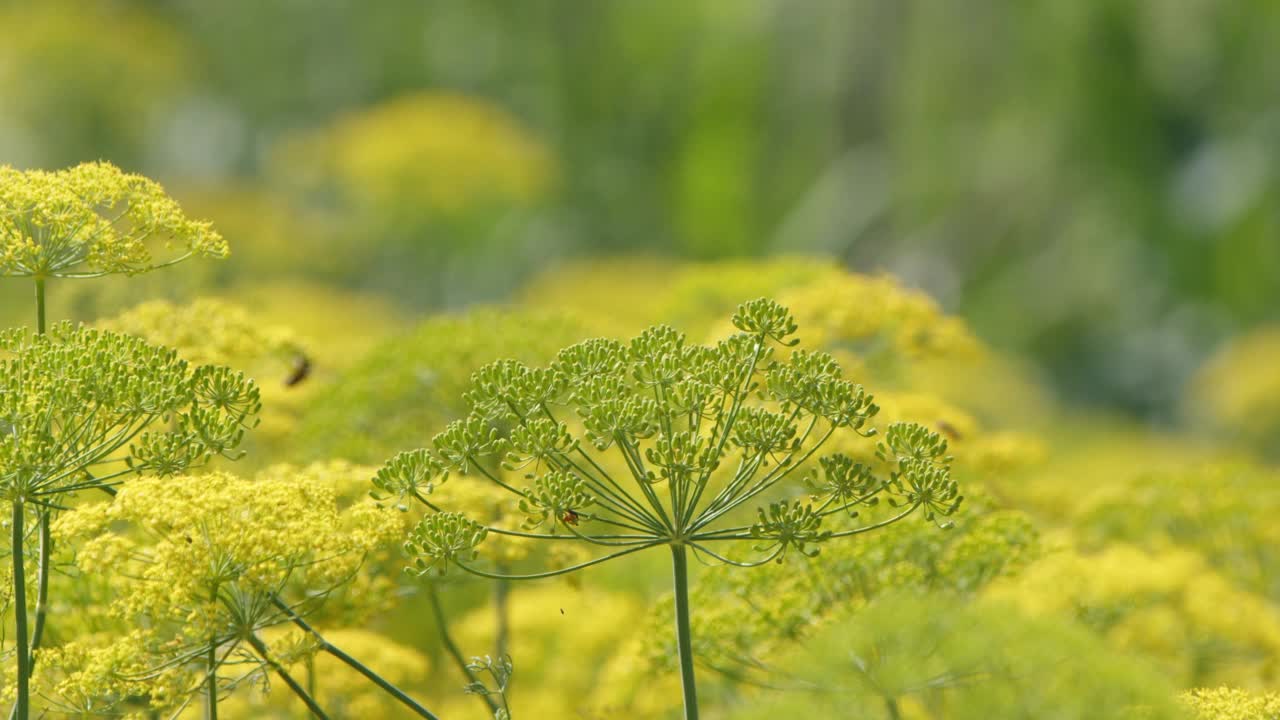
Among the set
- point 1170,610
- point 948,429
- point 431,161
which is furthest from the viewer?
point 431,161

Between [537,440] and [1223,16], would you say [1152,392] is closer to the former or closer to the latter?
[1223,16]

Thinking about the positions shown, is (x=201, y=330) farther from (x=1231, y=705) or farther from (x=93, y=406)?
(x=1231, y=705)

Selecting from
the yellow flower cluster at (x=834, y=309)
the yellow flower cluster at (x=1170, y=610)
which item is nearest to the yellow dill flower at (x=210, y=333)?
the yellow flower cluster at (x=834, y=309)

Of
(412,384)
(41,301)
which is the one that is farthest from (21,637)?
(412,384)

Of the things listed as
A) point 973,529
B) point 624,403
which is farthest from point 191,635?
point 973,529

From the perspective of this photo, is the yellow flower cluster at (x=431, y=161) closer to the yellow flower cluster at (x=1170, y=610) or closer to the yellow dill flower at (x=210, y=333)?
the yellow dill flower at (x=210, y=333)
